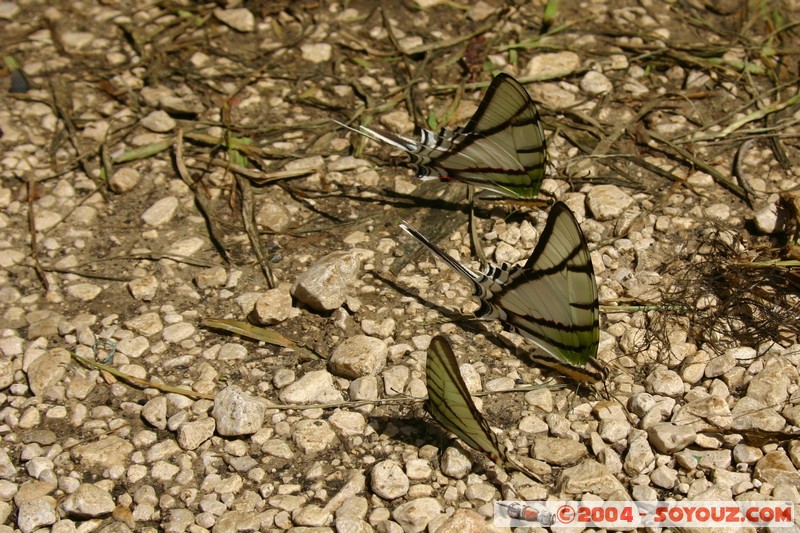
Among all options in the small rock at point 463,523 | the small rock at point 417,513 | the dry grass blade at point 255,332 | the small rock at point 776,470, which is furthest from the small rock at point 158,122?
Answer: the small rock at point 776,470

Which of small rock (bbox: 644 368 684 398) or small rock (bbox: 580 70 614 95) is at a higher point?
small rock (bbox: 580 70 614 95)

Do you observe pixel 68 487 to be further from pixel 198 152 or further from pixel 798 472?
pixel 798 472

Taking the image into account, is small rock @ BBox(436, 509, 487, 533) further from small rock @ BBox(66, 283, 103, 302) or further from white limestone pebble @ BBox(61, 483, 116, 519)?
small rock @ BBox(66, 283, 103, 302)

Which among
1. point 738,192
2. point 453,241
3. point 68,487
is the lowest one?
point 68,487

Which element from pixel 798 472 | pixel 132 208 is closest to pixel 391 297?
pixel 132 208

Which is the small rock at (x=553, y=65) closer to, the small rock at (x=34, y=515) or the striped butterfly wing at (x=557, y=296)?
the striped butterfly wing at (x=557, y=296)

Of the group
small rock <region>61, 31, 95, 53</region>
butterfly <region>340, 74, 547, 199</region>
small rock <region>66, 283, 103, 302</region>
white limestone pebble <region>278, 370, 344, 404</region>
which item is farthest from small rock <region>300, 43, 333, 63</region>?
white limestone pebble <region>278, 370, 344, 404</region>

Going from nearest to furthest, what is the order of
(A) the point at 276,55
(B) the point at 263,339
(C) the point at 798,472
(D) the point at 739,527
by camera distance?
(D) the point at 739,527
(C) the point at 798,472
(B) the point at 263,339
(A) the point at 276,55
